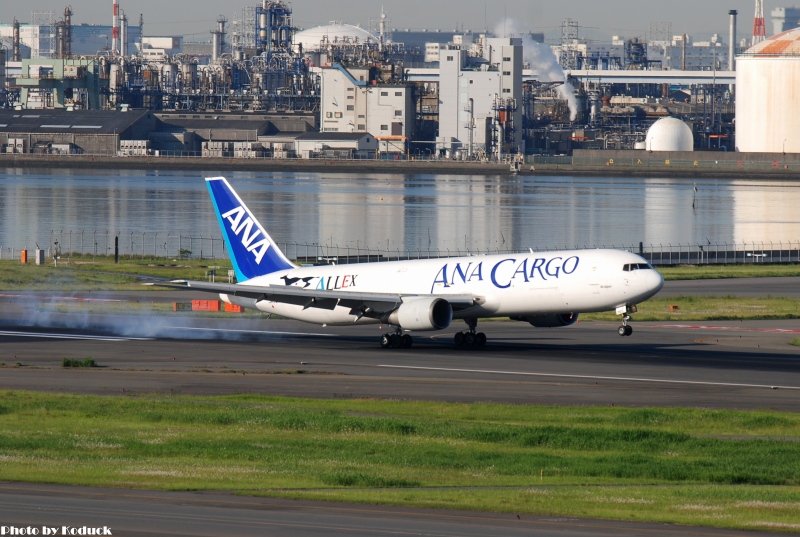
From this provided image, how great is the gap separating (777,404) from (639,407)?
4.55 m

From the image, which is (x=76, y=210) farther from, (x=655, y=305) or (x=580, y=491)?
(x=580, y=491)

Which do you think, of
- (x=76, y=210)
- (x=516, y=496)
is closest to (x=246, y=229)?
(x=516, y=496)

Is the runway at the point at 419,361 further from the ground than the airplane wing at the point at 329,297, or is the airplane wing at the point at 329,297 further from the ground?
the airplane wing at the point at 329,297

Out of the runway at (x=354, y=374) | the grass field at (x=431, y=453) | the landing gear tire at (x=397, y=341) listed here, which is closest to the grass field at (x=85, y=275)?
the runway at (x=354, y=374)

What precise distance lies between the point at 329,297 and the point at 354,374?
28.7 ft

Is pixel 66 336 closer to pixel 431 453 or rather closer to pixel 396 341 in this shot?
pixel 396 341

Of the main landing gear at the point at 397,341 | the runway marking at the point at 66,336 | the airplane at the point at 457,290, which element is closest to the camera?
the airplane at the point at 457,290

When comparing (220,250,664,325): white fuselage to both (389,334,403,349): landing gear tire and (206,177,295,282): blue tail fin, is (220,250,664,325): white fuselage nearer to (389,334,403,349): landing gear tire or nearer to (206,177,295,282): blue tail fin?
(389,334,403,349): landing gear tire

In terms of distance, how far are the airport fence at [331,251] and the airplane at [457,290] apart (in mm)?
39774

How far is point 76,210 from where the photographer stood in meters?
188

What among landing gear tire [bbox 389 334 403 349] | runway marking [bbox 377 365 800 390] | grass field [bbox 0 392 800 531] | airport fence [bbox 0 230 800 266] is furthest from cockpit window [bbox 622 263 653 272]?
airport fence [bbox 0 230 800 266]

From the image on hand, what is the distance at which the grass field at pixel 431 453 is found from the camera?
2331 centimetres

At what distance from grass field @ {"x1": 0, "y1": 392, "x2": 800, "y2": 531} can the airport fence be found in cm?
6226

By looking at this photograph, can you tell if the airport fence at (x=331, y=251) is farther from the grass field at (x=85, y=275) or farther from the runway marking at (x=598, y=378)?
the runway marking at (x=598, y=378)
